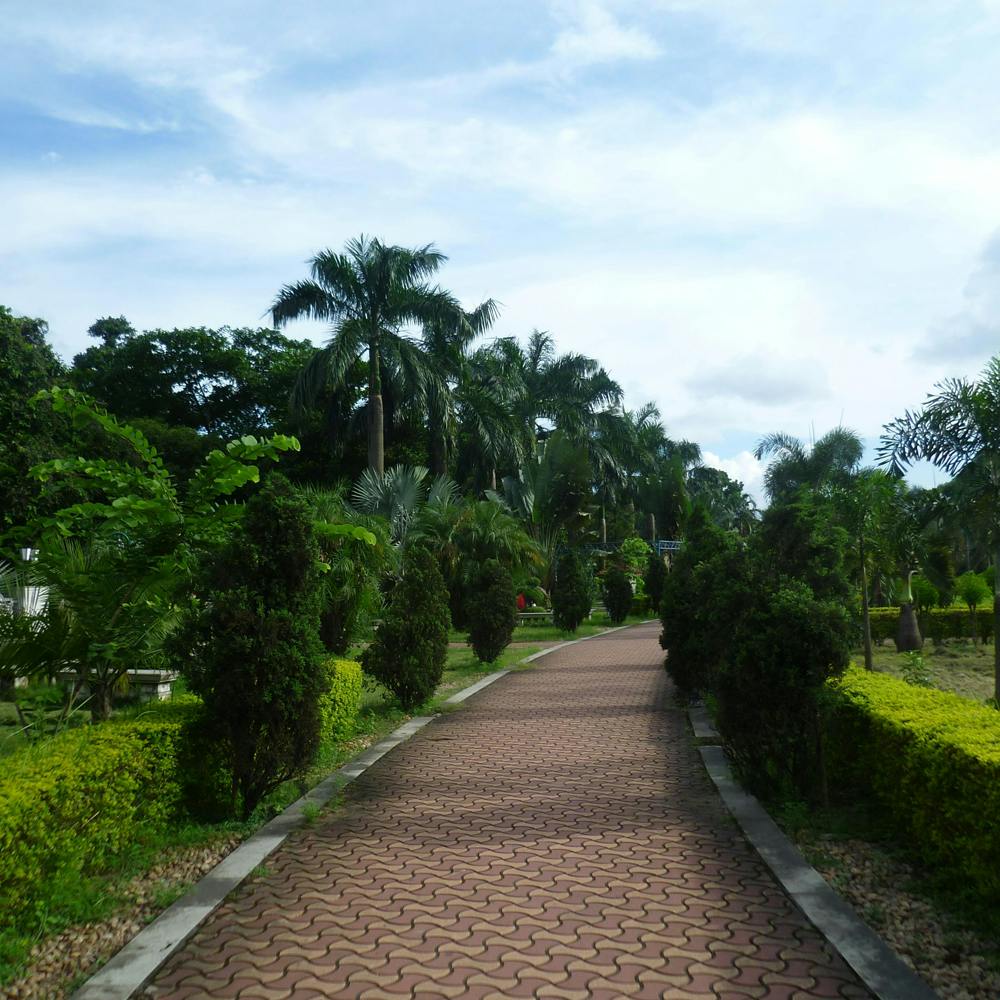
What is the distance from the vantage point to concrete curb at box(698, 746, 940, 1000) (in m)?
3.96

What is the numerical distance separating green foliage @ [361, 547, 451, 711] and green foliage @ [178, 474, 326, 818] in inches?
192

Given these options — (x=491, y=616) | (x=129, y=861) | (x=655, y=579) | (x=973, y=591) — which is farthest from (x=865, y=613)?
(x=655, y=579)

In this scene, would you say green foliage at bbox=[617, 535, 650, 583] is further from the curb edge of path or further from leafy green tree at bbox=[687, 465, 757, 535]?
the curb edge of path

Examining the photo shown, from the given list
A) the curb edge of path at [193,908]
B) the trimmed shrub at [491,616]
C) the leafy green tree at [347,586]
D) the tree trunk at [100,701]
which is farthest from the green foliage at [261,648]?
the trimmed shrub at [491,616]

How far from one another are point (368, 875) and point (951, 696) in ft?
14.4

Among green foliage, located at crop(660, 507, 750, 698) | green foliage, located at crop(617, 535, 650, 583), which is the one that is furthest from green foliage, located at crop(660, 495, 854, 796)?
green foliage, located at crop(617, 535, 650, 583)

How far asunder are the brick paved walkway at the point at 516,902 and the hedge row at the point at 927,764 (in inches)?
35.8

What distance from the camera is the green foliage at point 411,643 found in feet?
38.2

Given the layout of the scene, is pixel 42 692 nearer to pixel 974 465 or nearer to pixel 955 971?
pixel 955 971

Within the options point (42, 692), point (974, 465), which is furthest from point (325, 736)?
point (974, 465)

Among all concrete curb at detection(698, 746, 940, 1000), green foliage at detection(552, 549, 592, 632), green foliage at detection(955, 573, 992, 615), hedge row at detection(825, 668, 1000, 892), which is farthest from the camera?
green foliage at detection(552, 549, 592, 632)

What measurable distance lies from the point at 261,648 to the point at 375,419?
22.8 m

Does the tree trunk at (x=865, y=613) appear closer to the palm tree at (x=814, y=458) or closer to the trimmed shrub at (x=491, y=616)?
the trimmed shrub at (x=491, y=616)

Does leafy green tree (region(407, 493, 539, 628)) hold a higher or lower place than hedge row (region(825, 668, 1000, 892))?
higher
